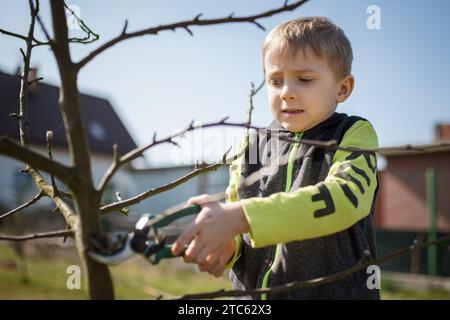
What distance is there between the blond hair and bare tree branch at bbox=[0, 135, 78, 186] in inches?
35.0

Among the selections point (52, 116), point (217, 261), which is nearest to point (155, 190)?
point (217, 261)

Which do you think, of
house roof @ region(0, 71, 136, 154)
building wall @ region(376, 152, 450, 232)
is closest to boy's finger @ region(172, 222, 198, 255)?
building wall @ region(376, 152, 450, 232)

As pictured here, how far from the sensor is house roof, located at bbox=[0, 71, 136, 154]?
20938 mm

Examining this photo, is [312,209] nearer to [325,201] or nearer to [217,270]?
[325,201]

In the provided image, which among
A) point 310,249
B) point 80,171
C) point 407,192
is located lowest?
point 407,192

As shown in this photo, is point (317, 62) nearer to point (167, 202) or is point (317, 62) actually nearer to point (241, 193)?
point (241, 193)

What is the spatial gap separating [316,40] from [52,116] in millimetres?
22820

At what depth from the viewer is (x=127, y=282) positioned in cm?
743

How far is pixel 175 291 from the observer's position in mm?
6754

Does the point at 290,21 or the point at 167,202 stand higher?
the point at 290,21

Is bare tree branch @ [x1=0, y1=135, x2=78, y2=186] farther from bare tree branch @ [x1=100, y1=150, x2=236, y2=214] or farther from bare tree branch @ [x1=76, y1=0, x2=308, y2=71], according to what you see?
bare tree branch @ [x1=100, y1=150, x2=236, y2=214]
